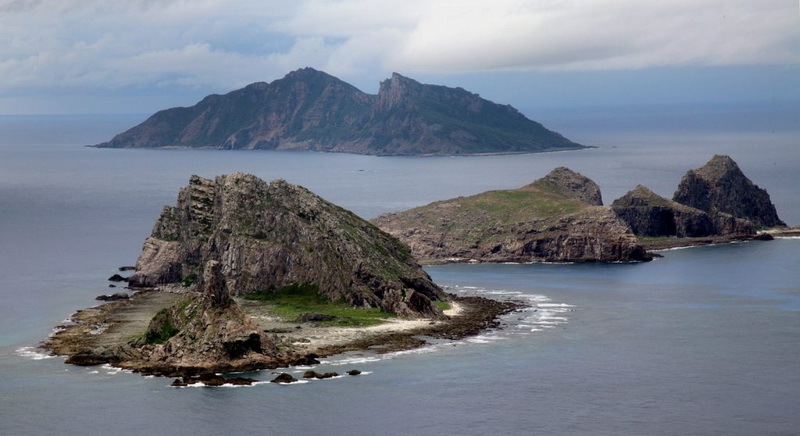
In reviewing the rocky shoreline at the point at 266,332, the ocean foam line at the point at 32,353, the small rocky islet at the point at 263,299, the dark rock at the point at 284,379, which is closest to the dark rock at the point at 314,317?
the small rocky islet at the point at 263,299

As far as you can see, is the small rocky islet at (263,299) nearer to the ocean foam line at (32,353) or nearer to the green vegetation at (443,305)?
the green vegetation at (443,305)

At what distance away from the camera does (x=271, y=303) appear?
18100 cm

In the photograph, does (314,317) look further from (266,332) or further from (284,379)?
(284,379)

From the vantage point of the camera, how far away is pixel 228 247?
188625 mm

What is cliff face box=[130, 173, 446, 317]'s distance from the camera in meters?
180

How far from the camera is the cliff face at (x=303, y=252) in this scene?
17988cm

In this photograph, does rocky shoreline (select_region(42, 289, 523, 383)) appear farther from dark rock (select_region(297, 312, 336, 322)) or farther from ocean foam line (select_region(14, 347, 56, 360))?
dark rock (select_region(297, 312, 336, 322))

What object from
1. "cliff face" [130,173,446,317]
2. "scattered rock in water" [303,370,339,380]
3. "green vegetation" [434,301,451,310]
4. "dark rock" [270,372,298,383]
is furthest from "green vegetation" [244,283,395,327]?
"dark rock" [270,372,298,383]

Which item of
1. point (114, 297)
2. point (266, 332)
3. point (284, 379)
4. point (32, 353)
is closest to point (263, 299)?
point (114, 297)

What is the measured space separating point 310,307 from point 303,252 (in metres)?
11.5

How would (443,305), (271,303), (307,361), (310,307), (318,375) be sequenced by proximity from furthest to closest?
(443,305), (271,303), (310,307), (307,361), (318,375)

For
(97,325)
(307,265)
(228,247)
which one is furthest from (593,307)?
(97,325)

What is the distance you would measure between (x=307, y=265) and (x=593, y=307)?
42385 mm

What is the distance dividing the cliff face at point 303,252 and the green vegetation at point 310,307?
107cm
